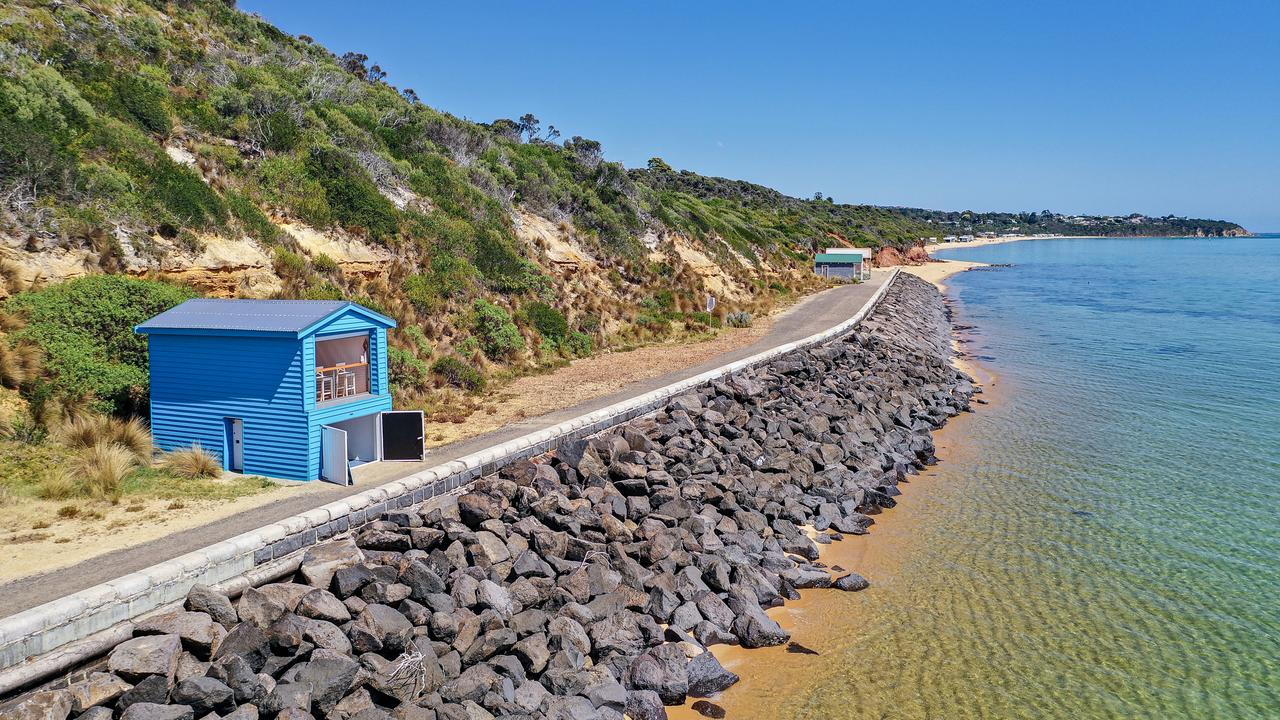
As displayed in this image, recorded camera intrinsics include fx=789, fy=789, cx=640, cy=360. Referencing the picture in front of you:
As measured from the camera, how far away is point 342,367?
37.9 feet

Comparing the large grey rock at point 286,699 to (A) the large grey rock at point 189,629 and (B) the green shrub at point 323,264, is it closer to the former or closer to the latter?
(A) the large grey rock at point 189,629

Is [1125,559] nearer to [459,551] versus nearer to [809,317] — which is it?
[459,551]


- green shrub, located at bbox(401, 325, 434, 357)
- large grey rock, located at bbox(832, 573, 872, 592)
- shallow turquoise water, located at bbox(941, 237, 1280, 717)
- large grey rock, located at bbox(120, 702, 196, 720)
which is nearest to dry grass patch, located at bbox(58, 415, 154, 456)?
large grey rock, located at bbox(120, 702, 196, 720)

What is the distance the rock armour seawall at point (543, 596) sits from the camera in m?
6.40

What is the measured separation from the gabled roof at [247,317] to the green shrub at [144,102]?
8.57 m

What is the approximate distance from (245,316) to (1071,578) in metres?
12.1

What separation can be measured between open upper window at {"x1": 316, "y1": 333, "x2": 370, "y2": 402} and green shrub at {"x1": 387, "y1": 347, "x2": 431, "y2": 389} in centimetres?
353

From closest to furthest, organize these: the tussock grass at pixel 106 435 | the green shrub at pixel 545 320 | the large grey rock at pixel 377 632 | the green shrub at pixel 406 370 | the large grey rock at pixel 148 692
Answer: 1. the large grey rock at pixel 148 692
2. the large grey rock at pixel 377 632
3. the tussock grass at pixel 106 435
4. the green shrub at pixel 406 370
5. the green shrub at pixel 545 320

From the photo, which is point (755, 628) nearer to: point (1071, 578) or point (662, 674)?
point (662, 674)

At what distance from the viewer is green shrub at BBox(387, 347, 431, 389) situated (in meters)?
15.9

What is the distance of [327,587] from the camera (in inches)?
312

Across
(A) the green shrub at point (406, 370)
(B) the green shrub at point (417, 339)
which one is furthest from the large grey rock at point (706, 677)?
(B) the green shrub at point (417, 339)

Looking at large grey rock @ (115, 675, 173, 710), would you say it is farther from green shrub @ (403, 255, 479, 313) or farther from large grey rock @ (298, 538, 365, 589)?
green shrub @ (403, 255, 479, 313)

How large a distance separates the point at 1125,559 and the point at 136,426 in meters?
14.6
